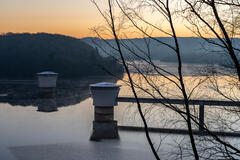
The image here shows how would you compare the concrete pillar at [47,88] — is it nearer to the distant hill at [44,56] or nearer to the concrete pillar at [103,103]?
the concrete pillar at [103,103]

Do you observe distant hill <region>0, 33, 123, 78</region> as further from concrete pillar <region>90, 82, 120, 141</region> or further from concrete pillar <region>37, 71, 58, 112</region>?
concrete pillar <region>90, 82, 120, 141</region>

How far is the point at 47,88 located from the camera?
23.8 metres

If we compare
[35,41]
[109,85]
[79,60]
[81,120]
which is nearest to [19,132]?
[81,120]

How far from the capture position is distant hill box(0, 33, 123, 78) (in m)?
66.0

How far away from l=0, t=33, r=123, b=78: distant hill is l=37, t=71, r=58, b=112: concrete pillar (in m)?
30.6

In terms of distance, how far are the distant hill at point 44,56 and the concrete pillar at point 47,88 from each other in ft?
100

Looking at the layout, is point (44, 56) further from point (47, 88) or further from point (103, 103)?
point (103, 103)

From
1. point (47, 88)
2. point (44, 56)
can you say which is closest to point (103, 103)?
point (47, 88)

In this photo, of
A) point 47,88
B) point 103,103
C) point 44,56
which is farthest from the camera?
point 44,56

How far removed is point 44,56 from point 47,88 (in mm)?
54724

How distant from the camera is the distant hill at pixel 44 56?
66.0 metres

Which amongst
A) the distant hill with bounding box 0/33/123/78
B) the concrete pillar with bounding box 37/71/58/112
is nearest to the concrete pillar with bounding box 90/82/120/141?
the concrete pillar with bounding box 37/71/58/112

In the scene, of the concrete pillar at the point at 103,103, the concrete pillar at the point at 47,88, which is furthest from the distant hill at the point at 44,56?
the concrete pillar at the point at 103,103

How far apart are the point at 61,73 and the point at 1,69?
543 inches
